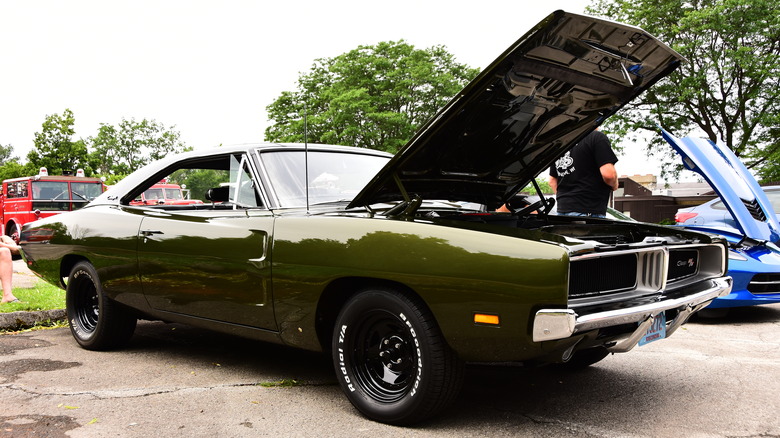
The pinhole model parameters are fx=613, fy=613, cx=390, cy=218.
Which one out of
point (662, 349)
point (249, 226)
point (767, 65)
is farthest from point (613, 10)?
point (249, 226)

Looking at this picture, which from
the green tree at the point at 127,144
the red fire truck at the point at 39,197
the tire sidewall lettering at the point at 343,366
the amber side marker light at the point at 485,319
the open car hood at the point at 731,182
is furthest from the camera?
the green tree at the point at 127,144

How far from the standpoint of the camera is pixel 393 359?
3.05m

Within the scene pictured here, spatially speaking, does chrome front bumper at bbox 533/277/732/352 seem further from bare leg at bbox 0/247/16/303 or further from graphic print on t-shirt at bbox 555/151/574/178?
bare leg at bbox 0/247/16/303

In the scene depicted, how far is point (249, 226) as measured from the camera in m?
3.59

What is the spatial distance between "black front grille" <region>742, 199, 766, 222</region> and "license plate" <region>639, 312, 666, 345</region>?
2.97 metres

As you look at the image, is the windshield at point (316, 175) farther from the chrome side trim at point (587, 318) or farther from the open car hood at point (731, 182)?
the open car hood at point (731, 182)

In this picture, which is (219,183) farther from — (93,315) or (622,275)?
(622,275)

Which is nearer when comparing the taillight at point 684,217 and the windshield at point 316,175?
the windshield at point 316,175

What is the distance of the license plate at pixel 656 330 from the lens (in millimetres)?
2994

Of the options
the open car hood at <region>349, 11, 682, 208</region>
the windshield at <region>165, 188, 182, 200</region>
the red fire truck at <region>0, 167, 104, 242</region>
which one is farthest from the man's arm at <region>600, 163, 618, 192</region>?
the windshield at <region>165, 188, 182, 200</region>

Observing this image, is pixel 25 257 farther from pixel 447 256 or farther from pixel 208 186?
pixel 447 256

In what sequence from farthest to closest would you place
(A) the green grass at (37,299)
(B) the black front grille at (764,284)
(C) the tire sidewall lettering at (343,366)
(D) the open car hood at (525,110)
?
(A) the green grass at (37,299)
(B) the black front grille at (764,284)
(C) the tire sidewall lettering at (343,366)
(D) the open car hood at (525,110)

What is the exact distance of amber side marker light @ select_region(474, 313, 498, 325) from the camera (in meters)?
2.64

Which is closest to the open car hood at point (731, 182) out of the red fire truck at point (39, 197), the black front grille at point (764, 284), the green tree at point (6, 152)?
the black front grille at point (764, 284)
